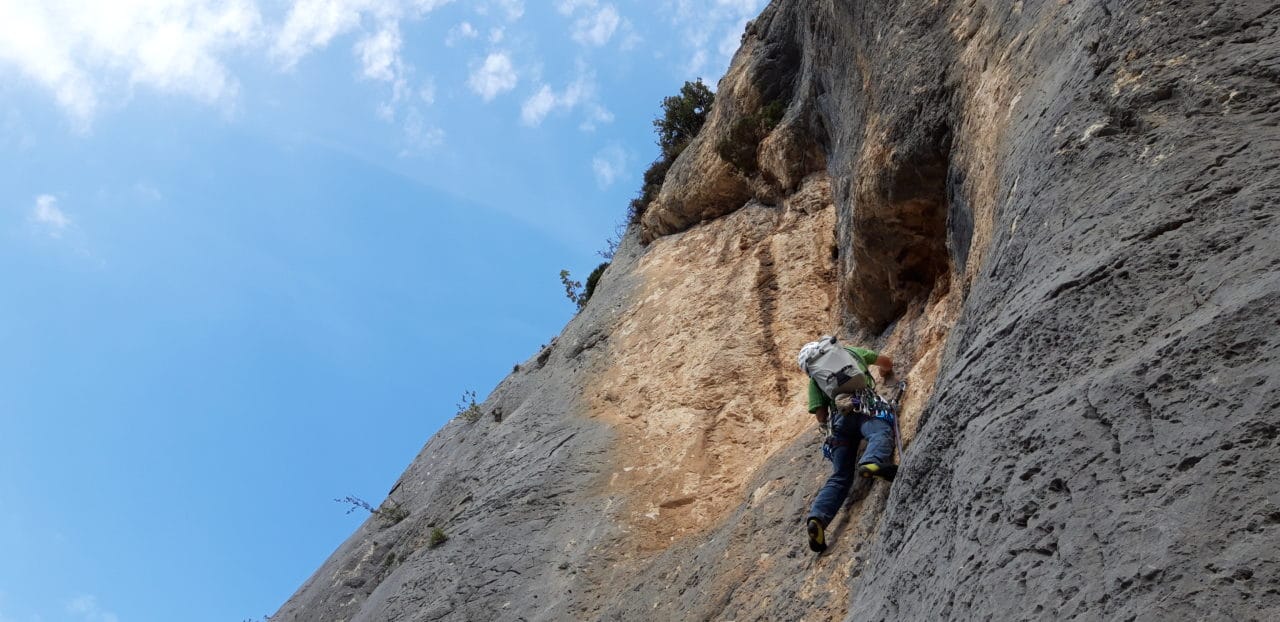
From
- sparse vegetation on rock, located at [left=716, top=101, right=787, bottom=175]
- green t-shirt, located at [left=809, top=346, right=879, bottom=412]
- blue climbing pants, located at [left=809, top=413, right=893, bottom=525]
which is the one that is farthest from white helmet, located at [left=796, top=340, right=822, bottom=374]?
sparse vegetation on rock, located at [left=716, top=101, right=787, bottom=175]

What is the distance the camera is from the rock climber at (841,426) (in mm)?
7691

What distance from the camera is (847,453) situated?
26.2 feet

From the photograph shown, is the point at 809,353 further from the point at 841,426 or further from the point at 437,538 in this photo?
the point at 437,538

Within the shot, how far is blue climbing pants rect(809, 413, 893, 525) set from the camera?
7.71 metres

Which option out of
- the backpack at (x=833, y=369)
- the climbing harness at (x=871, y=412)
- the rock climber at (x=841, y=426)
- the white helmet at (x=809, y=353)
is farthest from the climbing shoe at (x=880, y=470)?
the white helmet at (x=809, y=353)

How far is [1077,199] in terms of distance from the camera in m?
5.82

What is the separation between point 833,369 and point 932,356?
86 centimetres

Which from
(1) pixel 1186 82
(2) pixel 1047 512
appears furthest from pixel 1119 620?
(1) pixel 1186 82

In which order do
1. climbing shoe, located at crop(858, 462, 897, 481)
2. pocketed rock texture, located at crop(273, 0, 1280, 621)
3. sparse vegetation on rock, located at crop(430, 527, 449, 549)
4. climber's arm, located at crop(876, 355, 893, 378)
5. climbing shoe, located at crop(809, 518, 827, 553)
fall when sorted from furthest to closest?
sparse vegetation on rock, located at crop(430, 527, 449, 549) → climber's arm, located at crop(876, 355, 893, 378) → climbing shoe, located at crop(809, 518, 827, 553) → climbing shoe, located at crop(858, 462, 897, 481) → pocketed rock texture, located at crop(273, 0, 1280, 621)

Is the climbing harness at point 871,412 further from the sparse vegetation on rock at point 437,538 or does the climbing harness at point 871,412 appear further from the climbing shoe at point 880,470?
the sparse vegetation on rock at point 437,538

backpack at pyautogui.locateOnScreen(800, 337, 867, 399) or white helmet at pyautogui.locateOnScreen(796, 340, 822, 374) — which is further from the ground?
white helmet at pyautogui.locateOnScreen(796, 340, 822, 374)

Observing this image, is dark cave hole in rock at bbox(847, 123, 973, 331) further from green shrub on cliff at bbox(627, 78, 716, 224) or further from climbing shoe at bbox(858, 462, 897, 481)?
green shrub on cliff at bbox(627, 78, 716, 224)

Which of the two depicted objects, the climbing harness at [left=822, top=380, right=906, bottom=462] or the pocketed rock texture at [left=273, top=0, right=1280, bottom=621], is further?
the climbing harness at [left=822, top=380, right=906, bottom=462]

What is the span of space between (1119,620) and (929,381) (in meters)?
4.81
